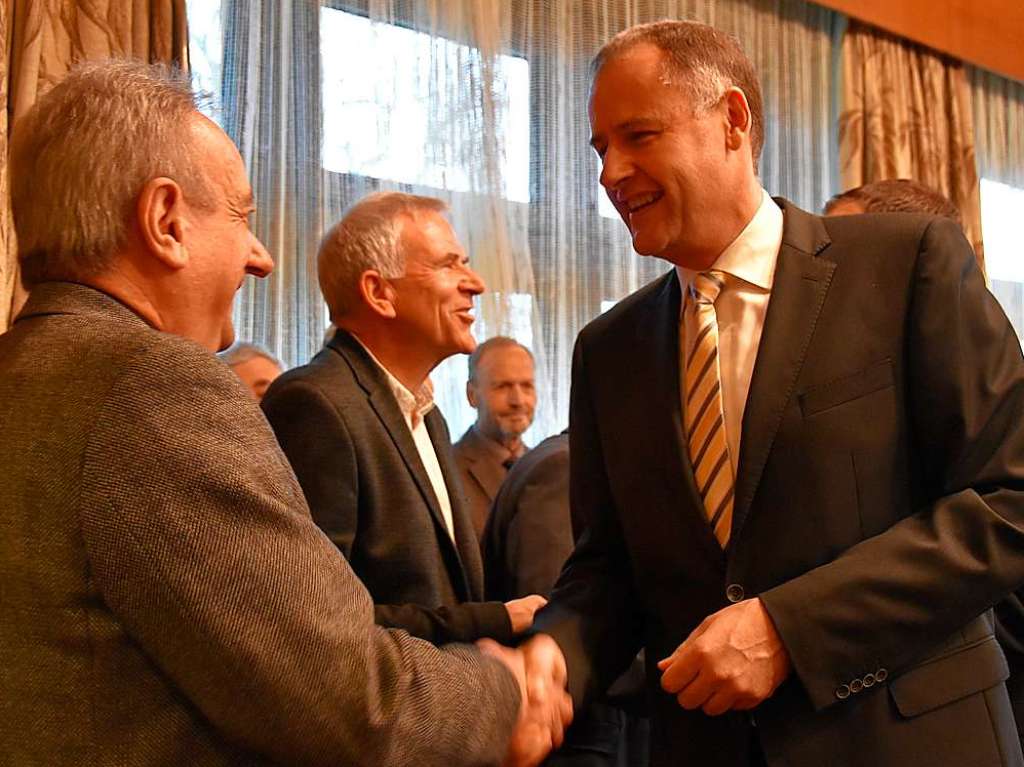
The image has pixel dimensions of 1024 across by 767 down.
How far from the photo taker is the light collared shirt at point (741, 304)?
178 cm

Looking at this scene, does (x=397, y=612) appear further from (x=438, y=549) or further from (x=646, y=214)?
(x=646, y=214)

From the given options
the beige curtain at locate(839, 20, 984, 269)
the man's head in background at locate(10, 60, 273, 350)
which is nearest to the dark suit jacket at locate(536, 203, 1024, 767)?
the man's head in background at locate(10, 60, 273, 350)

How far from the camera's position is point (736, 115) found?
197 cm

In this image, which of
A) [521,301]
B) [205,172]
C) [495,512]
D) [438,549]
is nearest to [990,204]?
[521,301]

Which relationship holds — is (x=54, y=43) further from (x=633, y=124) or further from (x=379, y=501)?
(x=633, y=124)

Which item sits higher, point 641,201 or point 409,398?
point 641,201

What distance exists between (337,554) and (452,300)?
1367 mm

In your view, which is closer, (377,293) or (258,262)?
(258,262)

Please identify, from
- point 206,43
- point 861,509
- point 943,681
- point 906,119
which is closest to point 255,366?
point 206,43

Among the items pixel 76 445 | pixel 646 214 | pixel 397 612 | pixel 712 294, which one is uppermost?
pixel 646 214

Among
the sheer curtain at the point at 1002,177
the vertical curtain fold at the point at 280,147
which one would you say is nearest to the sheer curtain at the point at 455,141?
the vertical curtain fold at the point at 280,147

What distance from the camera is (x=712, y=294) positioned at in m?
1.85

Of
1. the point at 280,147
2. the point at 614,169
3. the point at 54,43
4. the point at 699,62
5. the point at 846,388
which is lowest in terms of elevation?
the point at 846,388

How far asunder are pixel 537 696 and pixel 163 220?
34.1 inches
